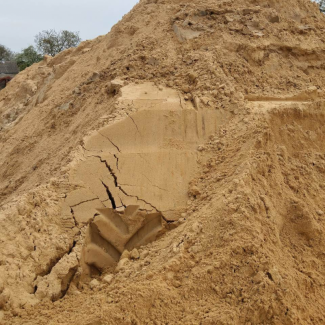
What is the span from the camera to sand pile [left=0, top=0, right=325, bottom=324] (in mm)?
2066

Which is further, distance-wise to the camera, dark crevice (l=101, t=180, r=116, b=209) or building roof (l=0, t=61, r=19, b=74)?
building roof (l=0, t=61, r=19, b=74)

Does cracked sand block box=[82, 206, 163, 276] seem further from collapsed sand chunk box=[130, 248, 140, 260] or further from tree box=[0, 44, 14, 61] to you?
tree box=[0, 44, 14, 61]

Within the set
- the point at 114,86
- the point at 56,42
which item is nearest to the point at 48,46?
the point at 56,42

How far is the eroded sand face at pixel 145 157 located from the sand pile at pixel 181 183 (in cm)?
1

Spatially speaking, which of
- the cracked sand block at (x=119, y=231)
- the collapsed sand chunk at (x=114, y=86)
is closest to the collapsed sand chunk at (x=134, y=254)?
the cracked sand block at (x=119, y=231)

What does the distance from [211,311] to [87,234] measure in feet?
3.67

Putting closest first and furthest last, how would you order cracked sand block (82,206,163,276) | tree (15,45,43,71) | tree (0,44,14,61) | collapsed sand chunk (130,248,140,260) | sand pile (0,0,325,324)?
sand pile (0,0,325,324)
collapsed sand chunk (130,248,140,260)
cracked sand block (82,206,163,276)
tree (15,45,43,71)
tree (0,44,14,61)

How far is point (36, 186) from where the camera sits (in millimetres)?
2945

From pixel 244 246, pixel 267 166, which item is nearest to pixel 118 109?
pixel 267 166

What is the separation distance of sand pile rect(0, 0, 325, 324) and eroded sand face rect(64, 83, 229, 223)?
0.03 ft

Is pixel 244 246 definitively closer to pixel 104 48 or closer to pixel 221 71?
pixel 221 71

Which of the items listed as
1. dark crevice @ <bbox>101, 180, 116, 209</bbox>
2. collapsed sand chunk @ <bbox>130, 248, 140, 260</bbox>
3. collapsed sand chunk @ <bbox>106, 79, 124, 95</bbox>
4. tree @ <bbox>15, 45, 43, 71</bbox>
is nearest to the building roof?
tree @ <bbox>15, 45, 43, 71</bbox>

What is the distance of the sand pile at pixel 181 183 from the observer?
207 cm

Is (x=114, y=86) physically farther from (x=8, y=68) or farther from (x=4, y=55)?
(x=4, y=55)
